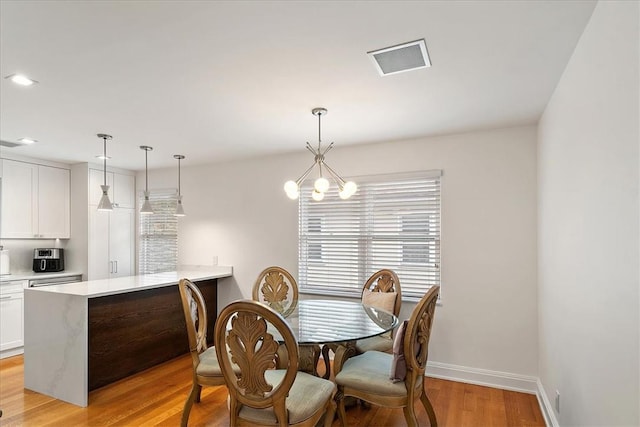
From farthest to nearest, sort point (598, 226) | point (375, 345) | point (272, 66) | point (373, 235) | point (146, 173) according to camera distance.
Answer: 1. point (146, 173)
2. point (373, 235)
3. point (375, 345)
4. point (272, 66)
5. point (598, 226)

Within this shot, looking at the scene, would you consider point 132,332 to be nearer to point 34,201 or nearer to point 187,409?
point 187,409

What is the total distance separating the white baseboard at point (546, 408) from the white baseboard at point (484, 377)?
11cm

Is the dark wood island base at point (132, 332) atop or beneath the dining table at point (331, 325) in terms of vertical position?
beneath

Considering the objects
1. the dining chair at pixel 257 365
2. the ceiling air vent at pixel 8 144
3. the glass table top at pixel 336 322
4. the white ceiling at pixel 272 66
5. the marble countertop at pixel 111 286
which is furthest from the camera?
the ceiling air vent at pixel 8 144

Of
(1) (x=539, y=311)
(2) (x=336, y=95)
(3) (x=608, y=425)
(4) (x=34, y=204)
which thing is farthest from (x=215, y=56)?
(4) (x=34, y=204)

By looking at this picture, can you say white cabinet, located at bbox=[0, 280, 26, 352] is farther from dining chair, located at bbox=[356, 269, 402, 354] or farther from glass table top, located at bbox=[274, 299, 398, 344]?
dining chair, located at bbox=[356, 269, 402, 354]

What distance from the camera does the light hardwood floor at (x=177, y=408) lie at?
8.96ft

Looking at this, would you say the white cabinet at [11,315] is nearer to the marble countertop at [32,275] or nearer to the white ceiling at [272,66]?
the marble countertop at [32,275]

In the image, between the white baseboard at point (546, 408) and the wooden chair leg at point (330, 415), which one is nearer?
the wooden chair leg at point (330, 415)

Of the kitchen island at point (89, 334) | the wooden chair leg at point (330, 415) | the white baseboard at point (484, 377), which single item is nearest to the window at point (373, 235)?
the white baseboard at point (484, 377)

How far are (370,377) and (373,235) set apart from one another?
186 centimetres

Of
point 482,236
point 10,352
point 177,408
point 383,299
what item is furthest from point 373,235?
point 10,352

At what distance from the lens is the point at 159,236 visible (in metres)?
5.54

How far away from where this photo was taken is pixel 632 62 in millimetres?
1213
